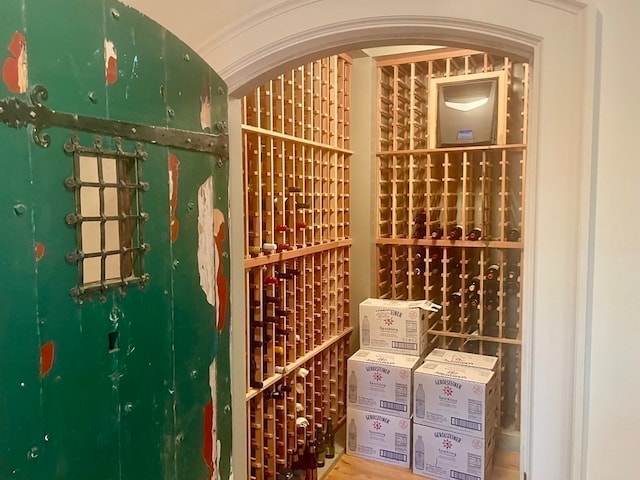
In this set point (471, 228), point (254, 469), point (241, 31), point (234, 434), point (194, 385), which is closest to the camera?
point (194, 385)

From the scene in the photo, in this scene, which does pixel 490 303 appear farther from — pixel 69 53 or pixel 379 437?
pixel 69 53

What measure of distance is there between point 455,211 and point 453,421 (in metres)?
1.43

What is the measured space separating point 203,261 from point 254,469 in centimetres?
170

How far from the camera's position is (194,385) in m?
1.19

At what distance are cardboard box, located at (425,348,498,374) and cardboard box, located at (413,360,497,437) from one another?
6 cm

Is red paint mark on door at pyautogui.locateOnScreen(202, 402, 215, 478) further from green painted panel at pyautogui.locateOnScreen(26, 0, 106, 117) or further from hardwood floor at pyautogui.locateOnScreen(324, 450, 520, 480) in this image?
hardwood floor at pyautogui.locateOnScreen(324, 450, 520, 480)

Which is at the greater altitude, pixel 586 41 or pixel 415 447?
pixel 586 41

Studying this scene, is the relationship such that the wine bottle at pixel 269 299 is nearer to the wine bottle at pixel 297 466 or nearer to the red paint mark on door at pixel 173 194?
the wine bottle at pixel 297 466

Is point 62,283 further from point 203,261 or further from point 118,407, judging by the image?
A: point 203,261

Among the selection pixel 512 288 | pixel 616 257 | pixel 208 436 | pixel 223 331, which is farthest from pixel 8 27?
pixel 512 288

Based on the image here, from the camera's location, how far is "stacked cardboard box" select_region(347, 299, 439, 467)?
310 cm

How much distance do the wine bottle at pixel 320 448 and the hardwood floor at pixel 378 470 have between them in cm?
8

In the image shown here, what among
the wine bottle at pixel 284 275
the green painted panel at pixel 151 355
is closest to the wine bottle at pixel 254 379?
the wine bottle at pixel 284 275

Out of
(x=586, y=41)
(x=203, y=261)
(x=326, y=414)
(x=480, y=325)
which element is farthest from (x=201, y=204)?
(x=480, y=325)
